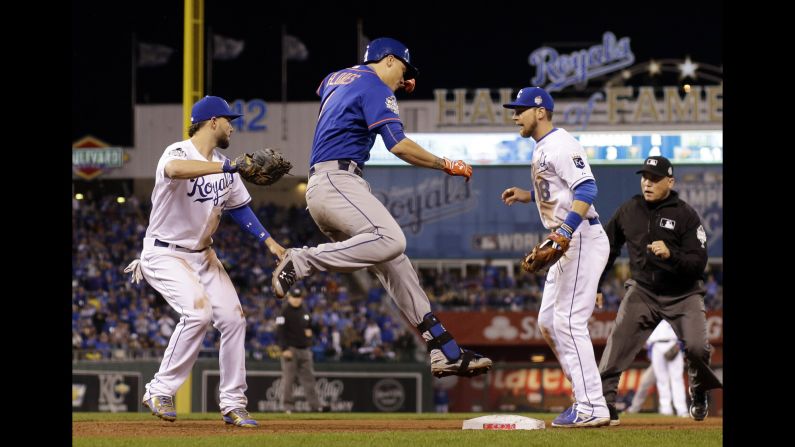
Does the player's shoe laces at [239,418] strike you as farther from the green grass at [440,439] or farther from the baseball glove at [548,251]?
the baseball glove at [548,251]

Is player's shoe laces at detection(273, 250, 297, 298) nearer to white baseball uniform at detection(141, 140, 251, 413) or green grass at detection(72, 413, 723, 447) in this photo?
green grass at detection(72, 413, 723, 447)

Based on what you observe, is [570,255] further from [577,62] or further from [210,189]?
[577,62]

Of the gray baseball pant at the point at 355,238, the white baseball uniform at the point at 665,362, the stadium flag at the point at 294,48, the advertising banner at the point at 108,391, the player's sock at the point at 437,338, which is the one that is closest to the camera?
the gray baseball pant at the point at 355,238

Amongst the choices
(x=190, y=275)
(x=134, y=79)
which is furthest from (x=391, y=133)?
(x=134, y=79)

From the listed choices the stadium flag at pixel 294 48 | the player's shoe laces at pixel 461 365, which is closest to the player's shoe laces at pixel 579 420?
the player's shoe laces at pixel 461 365

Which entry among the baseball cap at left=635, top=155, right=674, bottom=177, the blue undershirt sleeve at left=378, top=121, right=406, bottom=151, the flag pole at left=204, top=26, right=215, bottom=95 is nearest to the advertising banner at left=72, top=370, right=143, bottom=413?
the baseball cap at left=635, top=155, right=674, bottom=177
